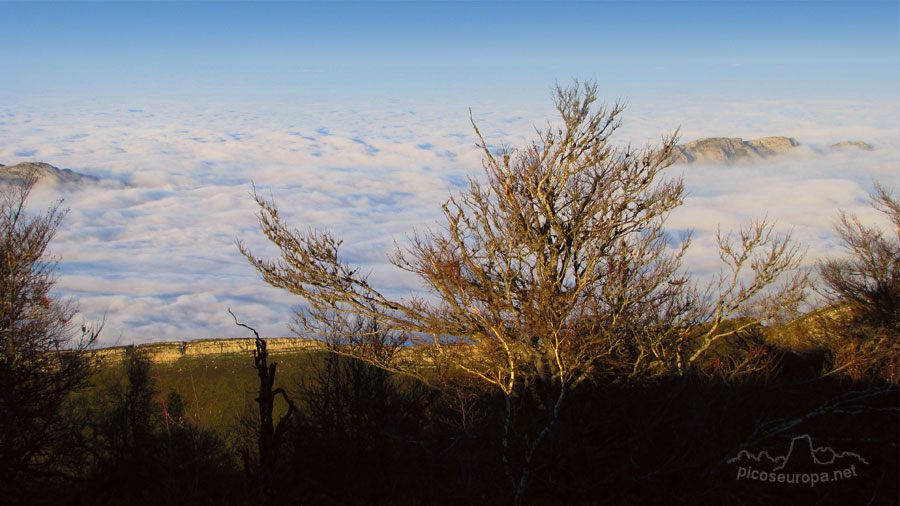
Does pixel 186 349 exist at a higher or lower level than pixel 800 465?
higher

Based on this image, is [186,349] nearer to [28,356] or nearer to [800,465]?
[28,356]

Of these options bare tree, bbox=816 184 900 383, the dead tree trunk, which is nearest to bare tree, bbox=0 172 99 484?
the dead tree trunk

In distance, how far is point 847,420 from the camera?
22.5m

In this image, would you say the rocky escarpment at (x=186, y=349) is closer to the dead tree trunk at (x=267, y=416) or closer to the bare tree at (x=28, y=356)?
the bare tree at (x=28, y=356)

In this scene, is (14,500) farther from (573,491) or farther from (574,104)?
(574,104)

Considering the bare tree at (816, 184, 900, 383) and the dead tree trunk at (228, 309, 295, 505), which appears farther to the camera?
the bare tree at (816, 184, 900, 383)

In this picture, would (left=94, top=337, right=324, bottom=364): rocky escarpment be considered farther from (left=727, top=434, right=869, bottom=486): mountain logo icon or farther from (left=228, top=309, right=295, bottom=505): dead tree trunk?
(left=228, top=309, right=295, bottom=505): dead tree trunk

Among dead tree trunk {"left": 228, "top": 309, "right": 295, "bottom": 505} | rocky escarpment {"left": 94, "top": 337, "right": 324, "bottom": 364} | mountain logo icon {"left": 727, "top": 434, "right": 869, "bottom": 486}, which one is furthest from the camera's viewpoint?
rocky escarpment {"left": 94, "top": 337, "right": 324, "bottom": 364}

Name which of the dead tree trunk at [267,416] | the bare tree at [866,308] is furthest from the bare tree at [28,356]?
the bare tree at [866,308]

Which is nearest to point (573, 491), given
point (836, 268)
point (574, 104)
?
point (574, 104)

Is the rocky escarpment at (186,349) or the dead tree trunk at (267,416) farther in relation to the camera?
the rocky escarpment at (186,349)

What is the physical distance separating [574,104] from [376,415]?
641 inches

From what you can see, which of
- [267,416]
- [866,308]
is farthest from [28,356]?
[866,308]

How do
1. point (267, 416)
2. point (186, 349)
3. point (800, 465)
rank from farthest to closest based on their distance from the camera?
point (186, 349)
point (800, 465)
point (267, 416)
